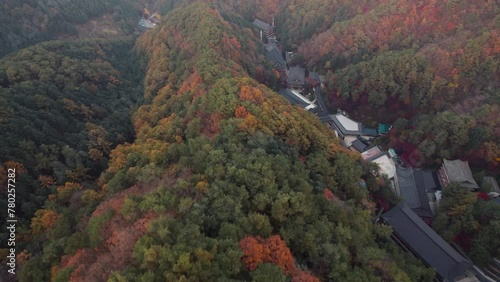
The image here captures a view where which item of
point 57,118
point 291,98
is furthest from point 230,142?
point 291,98

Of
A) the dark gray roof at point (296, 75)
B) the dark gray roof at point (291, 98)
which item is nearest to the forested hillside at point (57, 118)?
the dark gray roof at point (291, 98)

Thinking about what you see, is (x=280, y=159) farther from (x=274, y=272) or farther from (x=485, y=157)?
(x=485, y=157)

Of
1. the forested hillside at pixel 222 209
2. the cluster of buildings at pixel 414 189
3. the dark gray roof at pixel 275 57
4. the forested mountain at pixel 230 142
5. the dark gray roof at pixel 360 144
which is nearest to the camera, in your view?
the forested hillside at pixel 222 209

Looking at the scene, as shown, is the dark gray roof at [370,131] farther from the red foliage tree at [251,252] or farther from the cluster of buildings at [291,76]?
the red foliage tree at [251,252]

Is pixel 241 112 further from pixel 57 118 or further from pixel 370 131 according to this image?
pixel 370 131

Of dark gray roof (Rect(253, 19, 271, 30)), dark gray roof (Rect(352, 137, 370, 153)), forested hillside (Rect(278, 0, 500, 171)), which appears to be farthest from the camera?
dark gray roof (Rect(253, 19, 271, 30))

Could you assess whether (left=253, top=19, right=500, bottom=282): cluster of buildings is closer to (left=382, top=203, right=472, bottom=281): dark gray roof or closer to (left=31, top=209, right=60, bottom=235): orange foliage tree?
(left=382, top=203, right=472, bottom=281): dark gray roof

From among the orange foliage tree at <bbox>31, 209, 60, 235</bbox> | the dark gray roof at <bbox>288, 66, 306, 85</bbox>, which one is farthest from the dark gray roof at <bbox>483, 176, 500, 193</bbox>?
the orange foliage tree at <bbox>31, 209, 60, 235</bbox>
